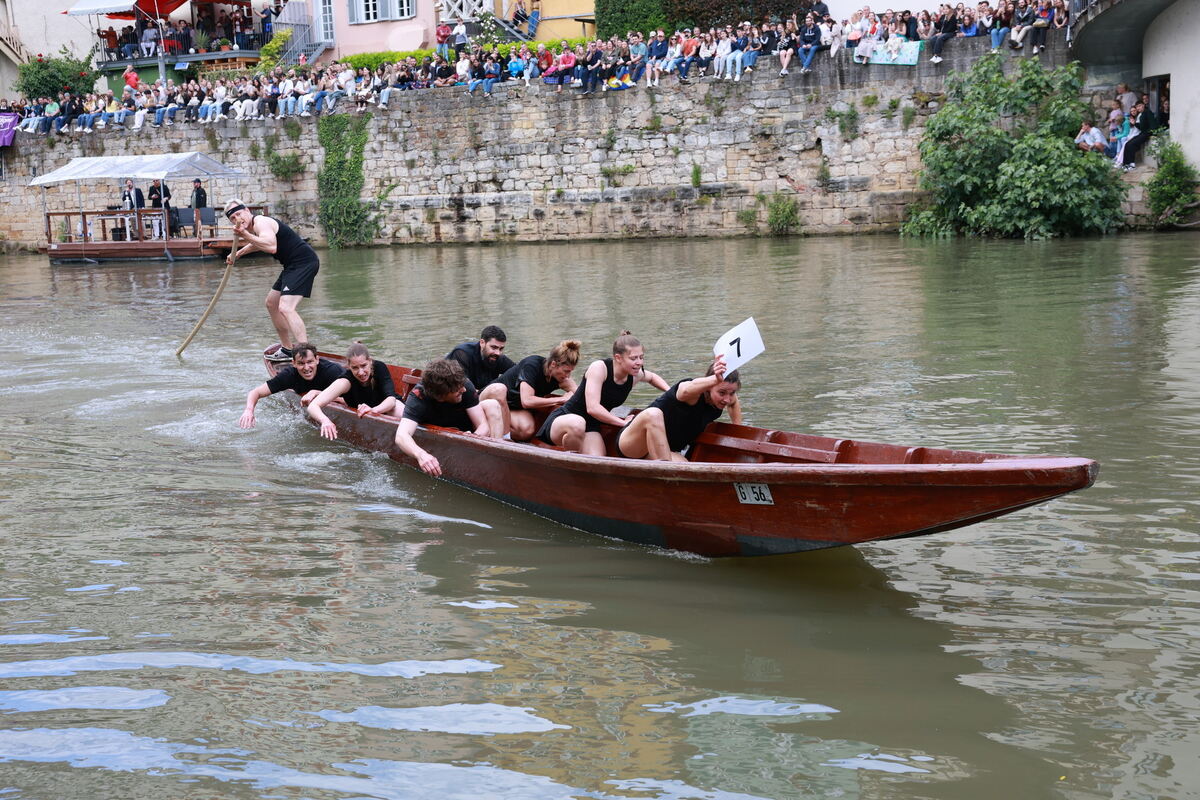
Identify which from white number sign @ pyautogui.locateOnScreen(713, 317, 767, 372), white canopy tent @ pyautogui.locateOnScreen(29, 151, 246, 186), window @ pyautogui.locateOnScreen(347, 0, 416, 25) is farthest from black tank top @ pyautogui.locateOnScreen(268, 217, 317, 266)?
window @ pyautogui.locateOnScreen(347, 0, 416, 25)

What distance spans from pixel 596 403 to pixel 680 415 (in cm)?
59

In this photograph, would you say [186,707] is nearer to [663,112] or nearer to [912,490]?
[912,490]

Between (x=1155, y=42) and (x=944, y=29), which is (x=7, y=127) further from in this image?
(x=1155, y=42)

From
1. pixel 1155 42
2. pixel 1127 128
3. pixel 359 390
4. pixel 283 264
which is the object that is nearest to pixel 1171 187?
pixel 1127 128

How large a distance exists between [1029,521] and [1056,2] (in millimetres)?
16470

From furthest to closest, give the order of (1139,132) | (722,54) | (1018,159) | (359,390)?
(722,54)
(1018,159)
(1139,132)
(359,390)

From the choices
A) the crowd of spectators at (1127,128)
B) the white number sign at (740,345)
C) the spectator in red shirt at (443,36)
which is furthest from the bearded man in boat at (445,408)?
the spectator in red shirt at (443,36)

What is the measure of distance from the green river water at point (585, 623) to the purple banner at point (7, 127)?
955 inches

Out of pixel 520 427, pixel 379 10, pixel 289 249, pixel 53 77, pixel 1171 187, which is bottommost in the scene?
pixel 520 427

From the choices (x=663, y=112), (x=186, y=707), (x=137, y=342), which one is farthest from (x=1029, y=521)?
(x=663, y=112)

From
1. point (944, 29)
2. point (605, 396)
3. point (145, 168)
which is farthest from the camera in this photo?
point (145, 168)

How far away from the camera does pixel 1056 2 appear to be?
19.9m

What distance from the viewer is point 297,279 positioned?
10.4 m

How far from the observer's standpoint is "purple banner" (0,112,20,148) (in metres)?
31.1
